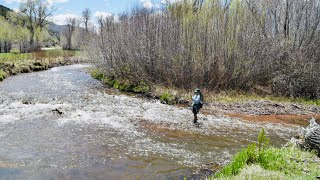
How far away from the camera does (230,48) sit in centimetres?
2367

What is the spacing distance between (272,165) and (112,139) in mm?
7144

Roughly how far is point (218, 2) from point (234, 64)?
19.4 feet

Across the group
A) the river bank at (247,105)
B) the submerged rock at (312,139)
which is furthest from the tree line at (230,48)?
the submerged rock at (312,139)

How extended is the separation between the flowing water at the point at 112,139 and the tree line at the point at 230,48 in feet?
17.1

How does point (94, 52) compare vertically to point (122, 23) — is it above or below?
below

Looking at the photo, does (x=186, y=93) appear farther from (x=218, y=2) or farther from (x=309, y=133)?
(x=309, y=133)

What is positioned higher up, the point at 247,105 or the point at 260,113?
the point at 247,105

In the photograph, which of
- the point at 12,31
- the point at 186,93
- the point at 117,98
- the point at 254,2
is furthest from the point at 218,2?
the point at 12,31

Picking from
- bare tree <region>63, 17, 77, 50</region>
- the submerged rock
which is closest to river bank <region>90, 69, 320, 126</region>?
the submerged rock

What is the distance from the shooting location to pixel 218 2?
25875 mm

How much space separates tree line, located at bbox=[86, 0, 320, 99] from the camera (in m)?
23.3

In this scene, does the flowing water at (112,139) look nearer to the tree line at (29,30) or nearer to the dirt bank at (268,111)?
the dirt bank at (268,111)

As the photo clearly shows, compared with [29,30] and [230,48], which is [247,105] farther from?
[29,30]

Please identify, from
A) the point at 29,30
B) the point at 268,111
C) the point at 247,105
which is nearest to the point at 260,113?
the point at 268,111
